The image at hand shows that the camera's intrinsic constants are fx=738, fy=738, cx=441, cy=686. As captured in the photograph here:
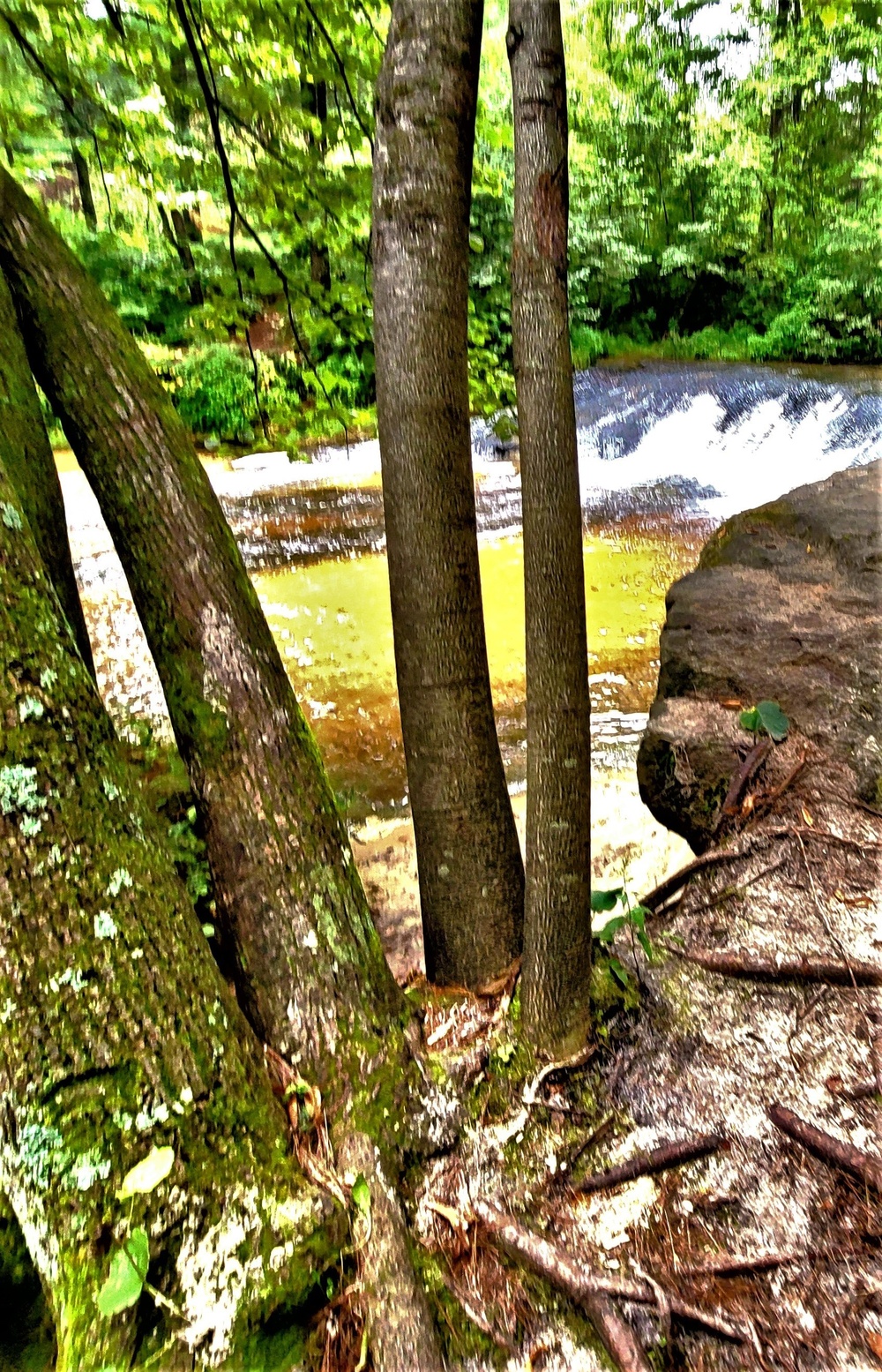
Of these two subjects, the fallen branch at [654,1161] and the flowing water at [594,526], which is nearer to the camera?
the fallen branch at [654,1161]

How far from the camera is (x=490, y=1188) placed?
172 centimetres

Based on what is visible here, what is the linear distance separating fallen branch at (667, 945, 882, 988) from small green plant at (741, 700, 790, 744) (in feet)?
3.42

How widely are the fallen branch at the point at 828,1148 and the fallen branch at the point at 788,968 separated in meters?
0.46

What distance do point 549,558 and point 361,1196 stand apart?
1.49 metres

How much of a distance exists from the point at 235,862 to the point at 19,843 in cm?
60

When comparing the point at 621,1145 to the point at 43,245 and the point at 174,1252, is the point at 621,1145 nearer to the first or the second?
the point at 174,1252

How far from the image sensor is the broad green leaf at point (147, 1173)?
1.31 meters

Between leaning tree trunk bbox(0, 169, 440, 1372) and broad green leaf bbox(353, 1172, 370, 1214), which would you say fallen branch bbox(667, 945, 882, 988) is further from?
broad green leaf bbox(353, 1172, 370, 1214)

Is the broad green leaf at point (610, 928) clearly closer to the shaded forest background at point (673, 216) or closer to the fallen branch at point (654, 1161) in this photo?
the fallen branch at point (654, 1161)

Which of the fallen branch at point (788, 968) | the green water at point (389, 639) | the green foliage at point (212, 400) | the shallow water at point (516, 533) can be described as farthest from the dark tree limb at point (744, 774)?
the green foliage at point (212, 400)

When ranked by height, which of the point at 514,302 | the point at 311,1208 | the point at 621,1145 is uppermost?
the point at 514,302

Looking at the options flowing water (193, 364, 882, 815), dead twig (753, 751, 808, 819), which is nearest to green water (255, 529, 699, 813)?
flowing water (193, 364, 882, 815)

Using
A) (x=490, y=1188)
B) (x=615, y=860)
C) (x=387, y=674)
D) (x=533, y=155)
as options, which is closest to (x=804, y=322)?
(x=387, y=674)

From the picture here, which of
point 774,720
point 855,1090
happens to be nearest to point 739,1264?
point 855,1090
